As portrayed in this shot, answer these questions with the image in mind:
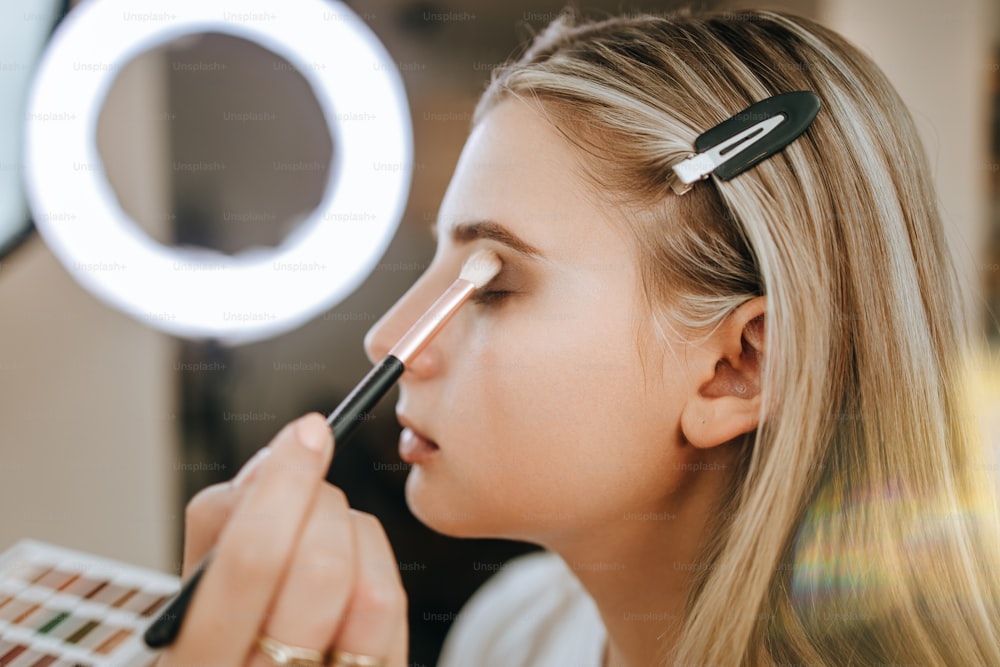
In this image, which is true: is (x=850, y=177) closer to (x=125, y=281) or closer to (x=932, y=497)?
(x=932, y=497)

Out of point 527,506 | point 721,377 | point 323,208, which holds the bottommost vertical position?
point 527,506

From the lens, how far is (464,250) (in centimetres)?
52

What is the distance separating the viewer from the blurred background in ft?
2.43

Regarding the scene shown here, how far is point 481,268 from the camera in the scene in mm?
487

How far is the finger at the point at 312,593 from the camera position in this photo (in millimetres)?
341

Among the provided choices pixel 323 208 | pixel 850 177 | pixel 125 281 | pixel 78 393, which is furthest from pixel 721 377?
pixel 78 393

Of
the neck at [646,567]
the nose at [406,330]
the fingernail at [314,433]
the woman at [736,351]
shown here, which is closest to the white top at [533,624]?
the neck at [646,567]

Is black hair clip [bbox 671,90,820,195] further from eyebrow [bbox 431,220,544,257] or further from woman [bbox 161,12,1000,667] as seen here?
eyebrow [bbox 431,220,544,257]

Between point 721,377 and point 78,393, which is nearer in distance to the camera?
point 721,377

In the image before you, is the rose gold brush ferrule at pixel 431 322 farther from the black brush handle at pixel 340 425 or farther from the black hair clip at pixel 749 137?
the black hair clip at pixel 749 137

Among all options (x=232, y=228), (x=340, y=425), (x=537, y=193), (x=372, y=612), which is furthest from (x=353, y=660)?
(x=232, y=228)

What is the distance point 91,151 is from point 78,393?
0.30 meters

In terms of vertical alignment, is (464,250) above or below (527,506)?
above

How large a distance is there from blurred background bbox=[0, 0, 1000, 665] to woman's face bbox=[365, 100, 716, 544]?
29 cm
